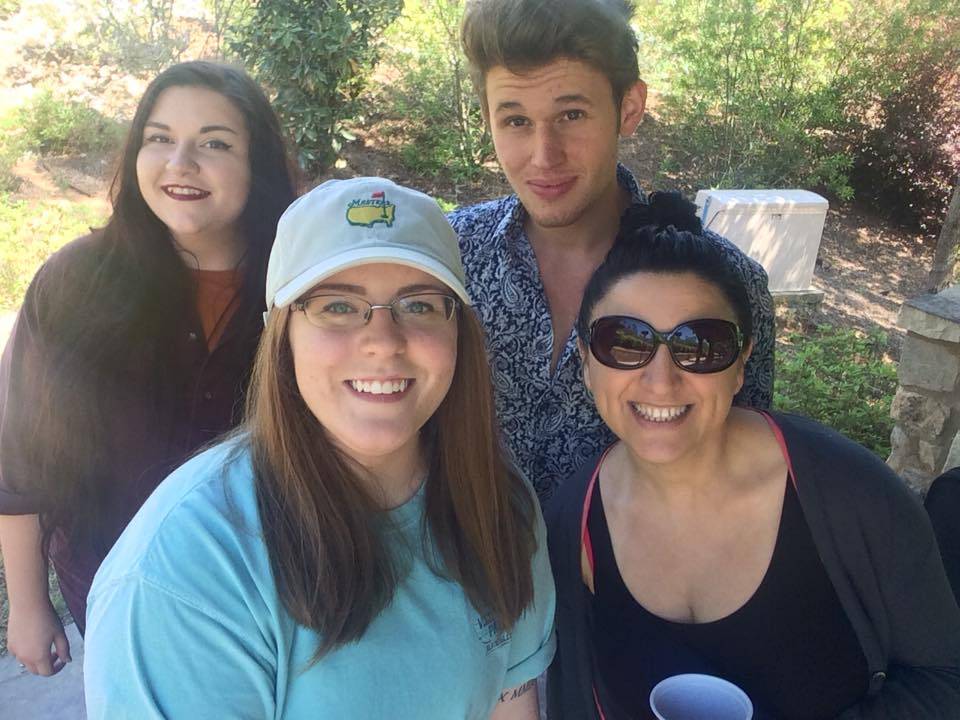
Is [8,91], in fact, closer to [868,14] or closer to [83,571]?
[83,571]

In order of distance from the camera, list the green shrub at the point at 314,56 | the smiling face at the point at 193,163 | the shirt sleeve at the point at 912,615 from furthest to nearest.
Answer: the green shrub at the point at 314,56 < the smiling face at the point at 193,163 < the shirt sleeve at the point at 912,615

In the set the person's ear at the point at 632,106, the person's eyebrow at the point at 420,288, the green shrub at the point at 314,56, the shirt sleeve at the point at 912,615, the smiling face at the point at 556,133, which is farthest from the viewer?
the green shrub at the point at 314,56

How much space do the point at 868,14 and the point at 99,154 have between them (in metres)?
9.73

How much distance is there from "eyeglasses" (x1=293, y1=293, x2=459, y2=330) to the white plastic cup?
805 millimetres

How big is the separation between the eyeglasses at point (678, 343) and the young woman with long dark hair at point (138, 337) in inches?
39.7

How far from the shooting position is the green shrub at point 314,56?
7.85m

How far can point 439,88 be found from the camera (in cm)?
998

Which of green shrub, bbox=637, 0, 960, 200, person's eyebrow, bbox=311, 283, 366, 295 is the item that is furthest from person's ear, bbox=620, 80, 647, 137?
green shrub, bbox=637, 0, 960, 200

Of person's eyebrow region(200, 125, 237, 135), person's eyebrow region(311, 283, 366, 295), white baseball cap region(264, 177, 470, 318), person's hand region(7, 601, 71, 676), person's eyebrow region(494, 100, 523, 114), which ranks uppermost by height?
person's eyebrow region(494, 100, 523, 114)

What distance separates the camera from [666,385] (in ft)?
5.85

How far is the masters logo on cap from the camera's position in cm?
136

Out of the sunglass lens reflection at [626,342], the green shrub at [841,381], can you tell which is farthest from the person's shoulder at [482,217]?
the green shrub at [841,381]

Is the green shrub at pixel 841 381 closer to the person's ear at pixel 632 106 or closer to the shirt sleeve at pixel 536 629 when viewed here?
the person's ear at pixel 632 106

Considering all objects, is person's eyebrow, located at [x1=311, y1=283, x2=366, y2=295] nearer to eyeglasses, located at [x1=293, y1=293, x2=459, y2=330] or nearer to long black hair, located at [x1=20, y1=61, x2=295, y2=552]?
eyeglasses, located at [x1=293, y1=293, x2=459, y2=330]
